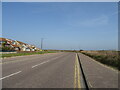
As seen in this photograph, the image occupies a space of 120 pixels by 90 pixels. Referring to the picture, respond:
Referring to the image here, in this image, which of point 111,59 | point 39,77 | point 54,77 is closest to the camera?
point 39,77

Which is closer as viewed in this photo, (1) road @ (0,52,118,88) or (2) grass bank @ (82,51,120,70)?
(1) road @ (0,52,118,88)

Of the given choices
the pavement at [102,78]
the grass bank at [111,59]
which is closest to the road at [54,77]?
the pavement at [102,78]

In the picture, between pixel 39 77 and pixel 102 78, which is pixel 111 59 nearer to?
pixel 102 78

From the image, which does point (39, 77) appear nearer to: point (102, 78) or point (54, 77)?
point (54, 77)

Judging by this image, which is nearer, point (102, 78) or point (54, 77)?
point (102, 78)

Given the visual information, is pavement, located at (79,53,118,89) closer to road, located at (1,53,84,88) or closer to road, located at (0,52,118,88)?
road, located at (0,52,118,88)

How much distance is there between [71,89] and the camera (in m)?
6.27

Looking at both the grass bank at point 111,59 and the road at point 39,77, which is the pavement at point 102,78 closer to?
the road at point 39,77

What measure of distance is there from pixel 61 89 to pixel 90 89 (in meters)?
1.33

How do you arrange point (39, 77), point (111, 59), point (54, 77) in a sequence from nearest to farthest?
point (39, 77) → point (54, 77) → point (111, 59)

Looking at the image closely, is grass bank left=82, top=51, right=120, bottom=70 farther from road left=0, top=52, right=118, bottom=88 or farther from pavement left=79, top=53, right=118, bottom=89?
pavement left=79, top=53, right=118, bottom=89

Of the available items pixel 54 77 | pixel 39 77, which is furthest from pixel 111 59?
pixel 39 77

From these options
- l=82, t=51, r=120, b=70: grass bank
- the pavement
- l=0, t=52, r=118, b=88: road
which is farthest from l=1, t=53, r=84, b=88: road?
l=82, t=51, r=120, b=70: grass bank

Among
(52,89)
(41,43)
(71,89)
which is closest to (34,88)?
(52,89)
